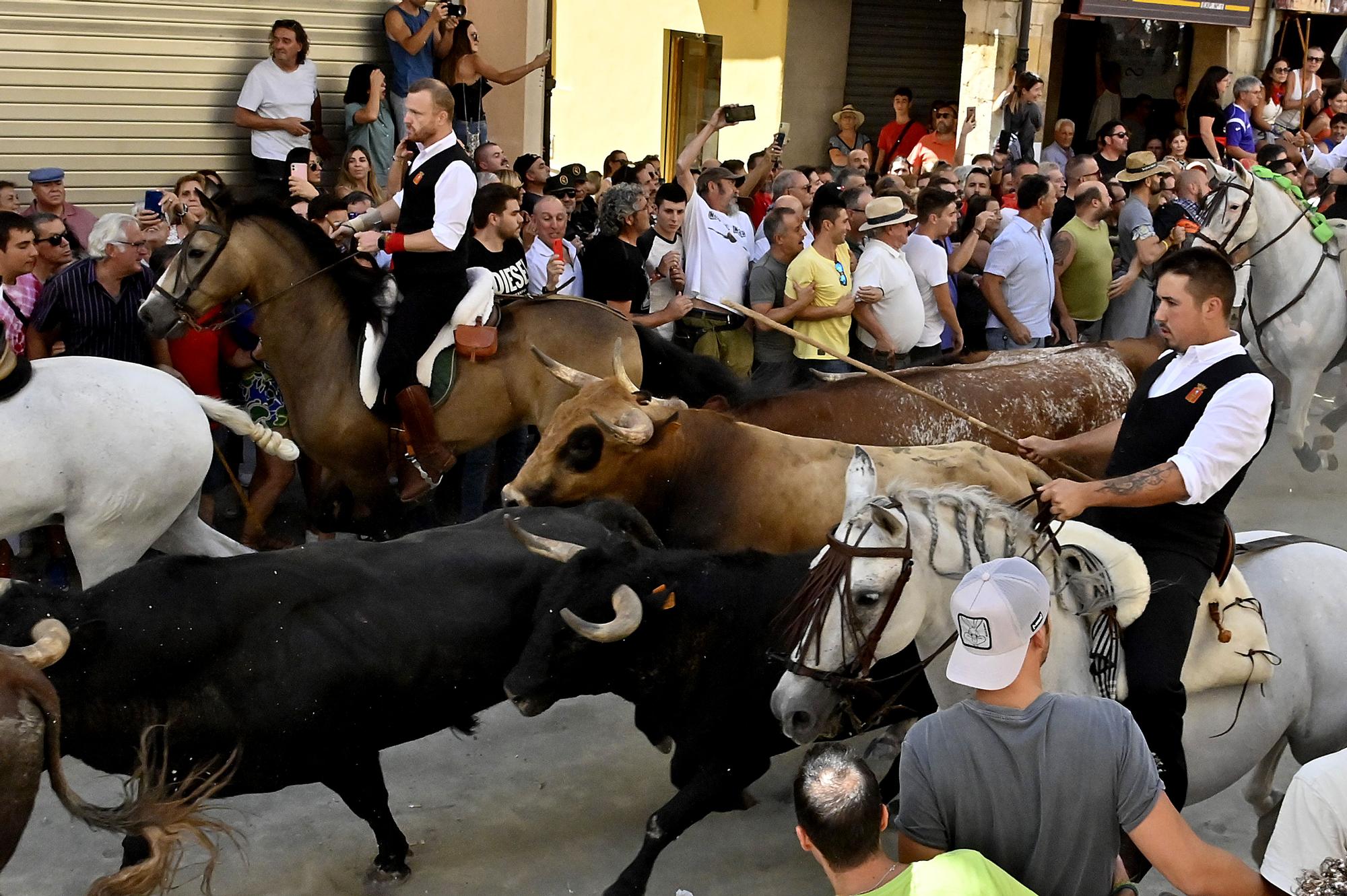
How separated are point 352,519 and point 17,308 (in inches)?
84.5

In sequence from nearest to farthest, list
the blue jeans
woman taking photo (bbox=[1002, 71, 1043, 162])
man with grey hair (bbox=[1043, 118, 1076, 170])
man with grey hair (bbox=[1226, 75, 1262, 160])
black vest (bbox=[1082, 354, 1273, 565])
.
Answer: black vest (bbox=[1082, 354, 1273, 565]), the blue jeans, man with grey hair (bbox=[1043, 118, 1076, 170]), woman taking photo (bbox=[1002, 71, 1043, 162]), man with grey hair (bbox=[1226, 75, 1262, 160])

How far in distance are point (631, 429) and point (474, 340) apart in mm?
2198

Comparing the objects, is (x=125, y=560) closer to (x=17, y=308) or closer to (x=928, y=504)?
(x=17, y=308)

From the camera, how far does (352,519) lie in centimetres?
801

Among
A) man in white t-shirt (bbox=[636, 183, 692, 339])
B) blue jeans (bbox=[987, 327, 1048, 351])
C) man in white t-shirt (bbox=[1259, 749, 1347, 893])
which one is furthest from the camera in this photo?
blue jeans (bbox=[987, 327, 1048, 351])

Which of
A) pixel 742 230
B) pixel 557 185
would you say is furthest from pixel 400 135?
pixel 742 230

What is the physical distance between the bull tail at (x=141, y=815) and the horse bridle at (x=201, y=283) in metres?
3.66

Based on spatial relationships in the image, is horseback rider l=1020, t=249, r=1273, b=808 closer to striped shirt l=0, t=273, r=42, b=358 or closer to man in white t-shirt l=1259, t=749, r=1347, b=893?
man in white t-shirt l=1259, t=749, r=1347, b=893

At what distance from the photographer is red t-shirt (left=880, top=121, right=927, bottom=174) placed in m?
16.6

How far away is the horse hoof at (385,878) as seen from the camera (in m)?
4.84

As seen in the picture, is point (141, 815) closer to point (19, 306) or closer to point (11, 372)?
point (11, 372)

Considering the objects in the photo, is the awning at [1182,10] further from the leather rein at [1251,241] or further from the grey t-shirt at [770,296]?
the grey t-shirt at [770,296]

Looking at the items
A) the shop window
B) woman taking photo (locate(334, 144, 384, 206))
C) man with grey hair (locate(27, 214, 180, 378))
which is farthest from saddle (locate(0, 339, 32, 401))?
the shop window

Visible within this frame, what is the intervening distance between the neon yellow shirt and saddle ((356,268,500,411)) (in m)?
5.22
